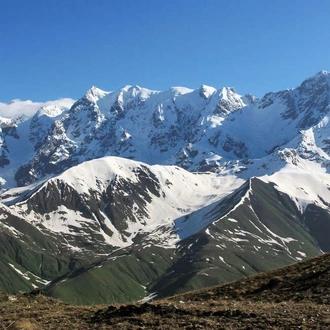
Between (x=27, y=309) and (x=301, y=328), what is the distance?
16659 mm

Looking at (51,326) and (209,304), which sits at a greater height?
(51,326)

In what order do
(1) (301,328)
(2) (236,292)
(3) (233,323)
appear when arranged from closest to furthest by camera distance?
(1) (301,328)
(3) (233,323)
(2) (236,292)

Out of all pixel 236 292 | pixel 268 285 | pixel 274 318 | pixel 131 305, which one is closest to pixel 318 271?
pixel 268 285

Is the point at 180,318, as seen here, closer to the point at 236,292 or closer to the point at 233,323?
the point at 233,323

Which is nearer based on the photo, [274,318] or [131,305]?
[274,318]

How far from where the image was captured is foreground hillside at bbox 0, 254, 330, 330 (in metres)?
24.0

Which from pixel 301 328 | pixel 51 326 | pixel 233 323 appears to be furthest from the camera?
pixel 51 326

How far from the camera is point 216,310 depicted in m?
26.2

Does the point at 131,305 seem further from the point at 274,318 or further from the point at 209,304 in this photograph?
the point at 274,318

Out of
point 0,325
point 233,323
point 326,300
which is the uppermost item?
point 0,325

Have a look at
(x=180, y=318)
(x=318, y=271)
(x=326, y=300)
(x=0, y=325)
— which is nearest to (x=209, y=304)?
(x=180, y=318)

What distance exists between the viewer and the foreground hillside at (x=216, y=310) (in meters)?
24.0

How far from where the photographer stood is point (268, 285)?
34.1 m

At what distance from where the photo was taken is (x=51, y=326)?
2566 cm
